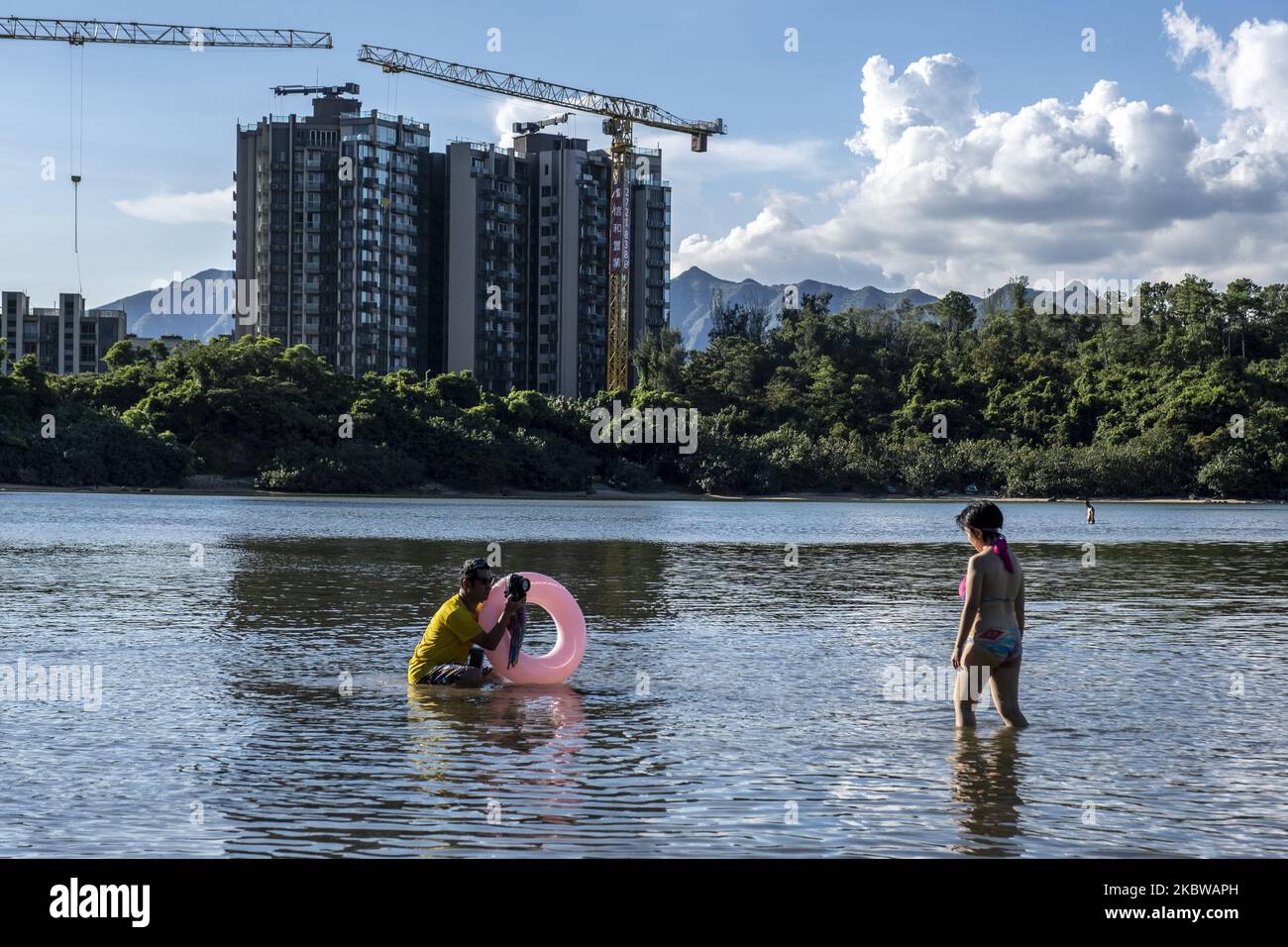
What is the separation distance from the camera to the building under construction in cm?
16000

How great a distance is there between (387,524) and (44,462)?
42413 millimetres

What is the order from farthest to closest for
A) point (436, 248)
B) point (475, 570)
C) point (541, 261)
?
point (541, 261) < point (436, 248) < point (475, 570)

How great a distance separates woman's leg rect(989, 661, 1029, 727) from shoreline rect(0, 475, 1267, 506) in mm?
88273

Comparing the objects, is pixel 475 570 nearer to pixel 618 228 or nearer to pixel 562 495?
pixel 562 495

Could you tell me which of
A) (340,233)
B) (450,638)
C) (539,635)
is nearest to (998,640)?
(450,638)

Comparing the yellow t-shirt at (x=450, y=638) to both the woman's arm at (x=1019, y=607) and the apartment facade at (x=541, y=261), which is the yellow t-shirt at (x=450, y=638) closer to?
the woman's arm at (x=1019, y=607)

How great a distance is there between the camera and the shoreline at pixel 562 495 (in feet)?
320

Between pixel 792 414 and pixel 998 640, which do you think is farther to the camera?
pixel 792 414

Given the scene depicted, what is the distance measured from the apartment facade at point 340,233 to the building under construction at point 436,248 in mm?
158

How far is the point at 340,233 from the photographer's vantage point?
16000 centimetres

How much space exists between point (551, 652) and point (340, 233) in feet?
494
